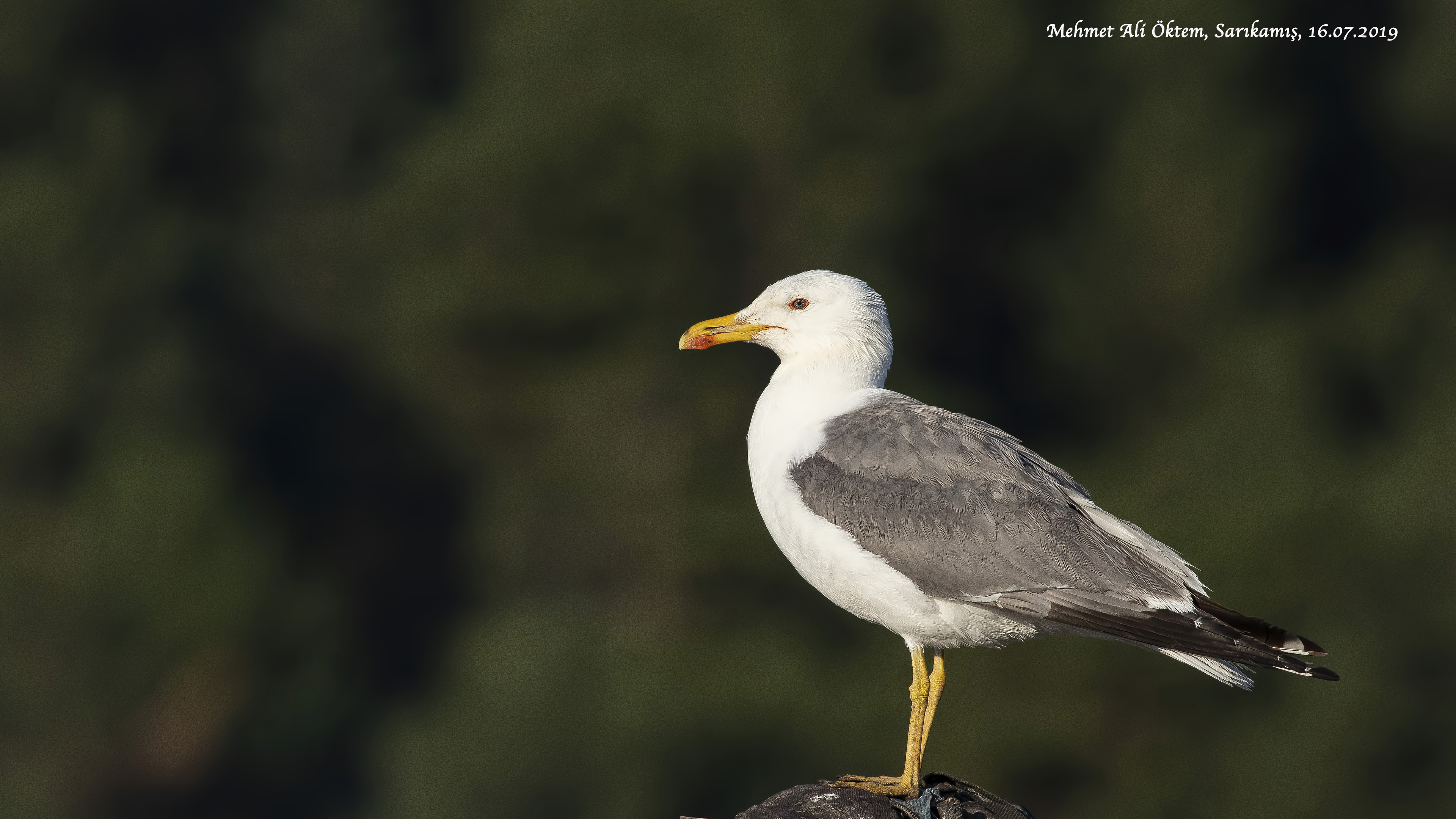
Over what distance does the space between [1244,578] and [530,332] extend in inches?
228

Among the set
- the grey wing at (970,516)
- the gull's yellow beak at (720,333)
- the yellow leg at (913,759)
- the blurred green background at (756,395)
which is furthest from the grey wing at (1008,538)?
the blurred green background at (756,395)

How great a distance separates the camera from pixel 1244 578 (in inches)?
337

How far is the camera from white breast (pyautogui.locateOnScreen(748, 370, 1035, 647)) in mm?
3830

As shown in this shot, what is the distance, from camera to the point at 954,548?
383 centimetres

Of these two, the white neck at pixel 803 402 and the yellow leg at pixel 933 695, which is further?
the white neck at pixel 803 402

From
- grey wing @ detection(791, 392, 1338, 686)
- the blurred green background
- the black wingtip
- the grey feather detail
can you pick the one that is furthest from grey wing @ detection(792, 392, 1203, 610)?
the blurred green background

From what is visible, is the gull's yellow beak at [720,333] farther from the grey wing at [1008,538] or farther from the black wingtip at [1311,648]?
the black wingtip at [1311,648]

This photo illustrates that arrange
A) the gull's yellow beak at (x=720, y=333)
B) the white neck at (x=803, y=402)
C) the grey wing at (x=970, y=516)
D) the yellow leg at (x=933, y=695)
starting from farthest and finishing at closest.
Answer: the gull's yellow beak at (x=720, y=333)
the white neck at (x=803, y=402)
the yellow leg at (x=933, y=695)
the grey wing at (x=970, y=516)

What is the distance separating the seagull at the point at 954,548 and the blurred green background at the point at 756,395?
4972mm

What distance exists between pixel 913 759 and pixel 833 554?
23.3 inches

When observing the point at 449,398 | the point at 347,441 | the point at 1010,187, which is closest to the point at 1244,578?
the point at 1010,187

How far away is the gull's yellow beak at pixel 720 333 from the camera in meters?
4.46

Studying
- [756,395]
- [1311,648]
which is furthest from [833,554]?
[756,395]

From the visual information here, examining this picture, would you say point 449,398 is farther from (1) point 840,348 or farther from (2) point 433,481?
(1) point 840,348
